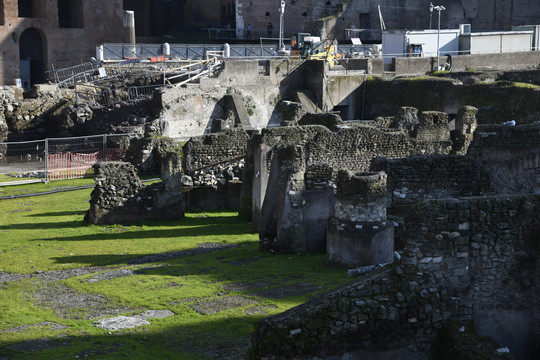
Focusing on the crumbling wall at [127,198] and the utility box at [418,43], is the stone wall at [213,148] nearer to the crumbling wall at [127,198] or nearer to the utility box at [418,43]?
the crumbling wall at [127,198]

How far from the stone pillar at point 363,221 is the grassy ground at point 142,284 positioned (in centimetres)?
53

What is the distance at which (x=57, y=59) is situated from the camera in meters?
42.8

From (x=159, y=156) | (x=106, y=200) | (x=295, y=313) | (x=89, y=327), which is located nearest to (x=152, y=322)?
(x=89, y=327)

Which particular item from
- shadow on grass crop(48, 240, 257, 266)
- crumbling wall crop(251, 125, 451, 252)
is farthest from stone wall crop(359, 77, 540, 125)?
shadow on grass crop(48, 240, 257, 266)

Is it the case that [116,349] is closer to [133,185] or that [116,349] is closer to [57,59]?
[133,185]

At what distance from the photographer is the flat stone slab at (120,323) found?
11281mm

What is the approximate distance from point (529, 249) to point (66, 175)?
19111mm

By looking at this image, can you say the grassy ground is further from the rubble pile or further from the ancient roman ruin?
the rubble pile

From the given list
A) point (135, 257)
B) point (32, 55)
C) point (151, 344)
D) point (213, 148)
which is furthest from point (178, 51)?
point (151, 344)

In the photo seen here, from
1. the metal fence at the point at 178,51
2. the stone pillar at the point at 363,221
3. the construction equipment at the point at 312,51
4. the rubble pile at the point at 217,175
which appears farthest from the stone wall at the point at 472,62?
the stone pillar at the point at 363,221

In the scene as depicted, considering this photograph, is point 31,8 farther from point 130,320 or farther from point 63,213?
point 130,320

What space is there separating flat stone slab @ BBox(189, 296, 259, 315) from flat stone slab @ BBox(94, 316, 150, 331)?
88 cm

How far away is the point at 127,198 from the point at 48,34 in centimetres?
2594

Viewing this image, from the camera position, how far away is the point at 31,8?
144 feet
